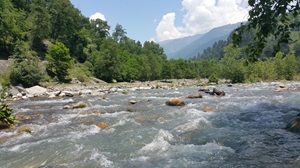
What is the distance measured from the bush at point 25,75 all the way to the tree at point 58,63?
12.4 meters

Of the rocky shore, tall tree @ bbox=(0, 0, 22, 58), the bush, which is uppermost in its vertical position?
tall tree @ bbox=(0, 0, 22, 58)

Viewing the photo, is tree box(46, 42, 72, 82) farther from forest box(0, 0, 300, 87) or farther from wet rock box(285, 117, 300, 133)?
wet rock box(285, 117, 300, 133)

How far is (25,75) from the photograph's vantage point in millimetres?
41594

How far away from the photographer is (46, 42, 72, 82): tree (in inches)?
2217

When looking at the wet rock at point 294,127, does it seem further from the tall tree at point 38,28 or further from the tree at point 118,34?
the tree at point 118,34

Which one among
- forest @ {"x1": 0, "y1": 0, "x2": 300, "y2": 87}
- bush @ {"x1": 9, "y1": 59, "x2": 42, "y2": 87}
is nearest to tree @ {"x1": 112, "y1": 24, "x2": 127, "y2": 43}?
forest @ {"x1": 0, "y1": 0, "x2": 300, "y2": 87}

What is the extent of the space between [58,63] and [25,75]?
50.5 ft

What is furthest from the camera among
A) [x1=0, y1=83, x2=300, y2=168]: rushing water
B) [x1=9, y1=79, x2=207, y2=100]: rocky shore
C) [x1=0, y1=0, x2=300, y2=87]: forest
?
[x1=0, y1=0, x2=300, y2=87]: forest

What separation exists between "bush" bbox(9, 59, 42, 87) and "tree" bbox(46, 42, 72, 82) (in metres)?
12.4

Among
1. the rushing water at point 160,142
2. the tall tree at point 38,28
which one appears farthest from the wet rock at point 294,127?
the tall tree at point 38,28

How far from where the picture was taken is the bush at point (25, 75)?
135 feet

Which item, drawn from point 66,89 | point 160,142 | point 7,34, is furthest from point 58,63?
point 160,142

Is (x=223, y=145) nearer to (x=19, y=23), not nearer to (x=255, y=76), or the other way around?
(x=255, y=76)

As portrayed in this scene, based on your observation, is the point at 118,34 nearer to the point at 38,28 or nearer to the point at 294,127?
the point at 38,28
